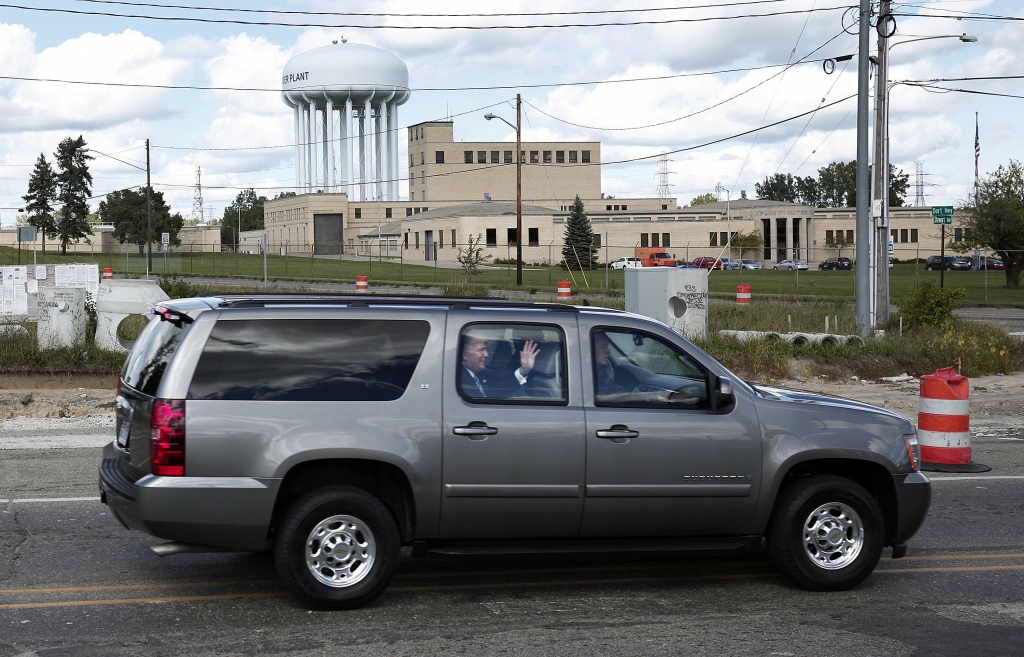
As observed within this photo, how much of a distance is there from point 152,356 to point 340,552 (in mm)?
1554

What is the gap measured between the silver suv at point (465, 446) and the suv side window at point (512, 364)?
1 cm

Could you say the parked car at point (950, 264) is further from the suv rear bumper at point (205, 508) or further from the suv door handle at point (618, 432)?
the suv rear bumper at point (205, 508)

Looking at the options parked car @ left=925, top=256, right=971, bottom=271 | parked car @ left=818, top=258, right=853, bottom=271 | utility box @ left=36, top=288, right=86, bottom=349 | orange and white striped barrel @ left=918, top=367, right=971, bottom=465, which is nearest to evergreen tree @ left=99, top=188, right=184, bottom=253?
parked car @ left=818, top=258, right=853, bottom=271

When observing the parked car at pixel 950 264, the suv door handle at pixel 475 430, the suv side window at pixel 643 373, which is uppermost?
the parked car at pixel 950 264

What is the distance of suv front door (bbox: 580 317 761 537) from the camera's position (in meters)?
5.99

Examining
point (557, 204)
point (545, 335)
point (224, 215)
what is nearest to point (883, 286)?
point (545, 335)

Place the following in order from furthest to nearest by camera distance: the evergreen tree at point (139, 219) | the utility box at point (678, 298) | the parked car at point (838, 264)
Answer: the evergreen tree at point (139, 219), the parked car at point (838, 264), the utility box at point (678, 298)

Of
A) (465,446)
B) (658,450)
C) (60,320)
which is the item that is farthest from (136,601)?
(60,320)

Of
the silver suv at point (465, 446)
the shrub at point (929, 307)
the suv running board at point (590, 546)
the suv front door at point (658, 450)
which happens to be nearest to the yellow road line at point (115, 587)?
the silver suv at point (465, 446)

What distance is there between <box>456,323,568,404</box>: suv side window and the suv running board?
83 cm

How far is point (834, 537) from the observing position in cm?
633

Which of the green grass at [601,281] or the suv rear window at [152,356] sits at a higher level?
the green grass at [601,281]

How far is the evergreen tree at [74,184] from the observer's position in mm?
99000

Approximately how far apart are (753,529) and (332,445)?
8.39ft
